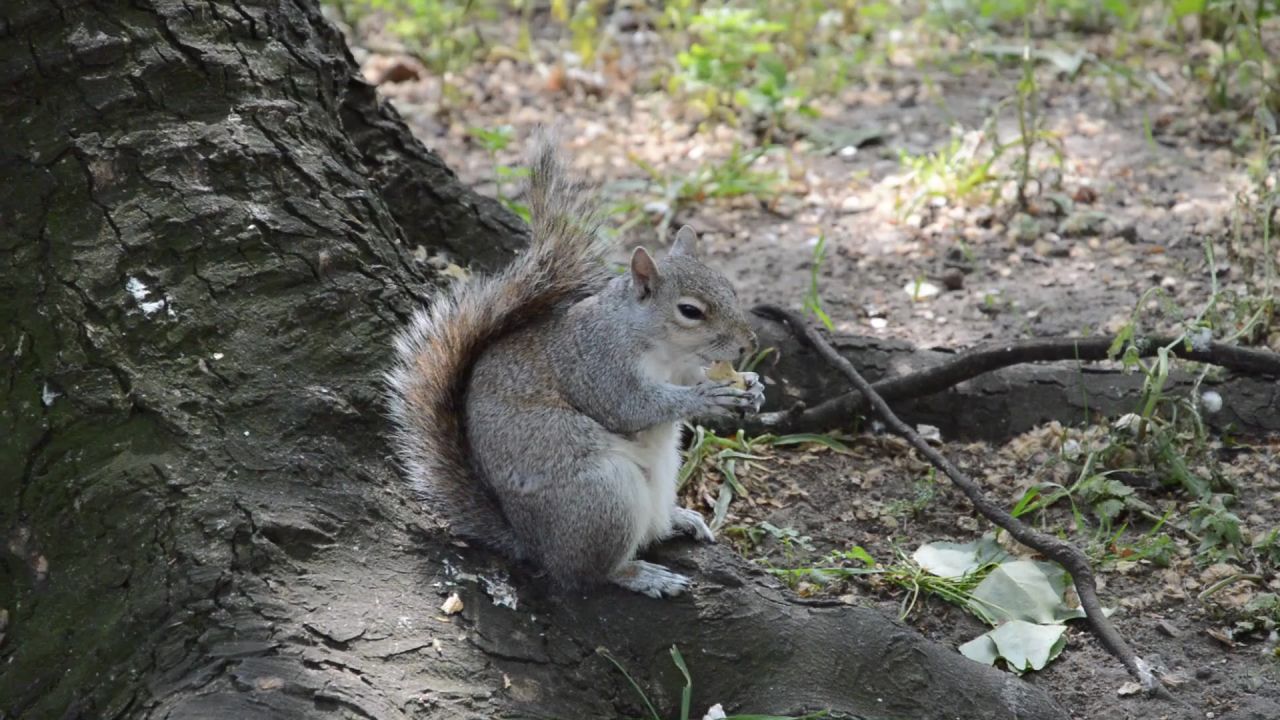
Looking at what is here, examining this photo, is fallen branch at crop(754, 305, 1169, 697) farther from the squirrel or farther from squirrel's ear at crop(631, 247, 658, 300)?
squirrel's ear at crop(631, 247, 658, 300)

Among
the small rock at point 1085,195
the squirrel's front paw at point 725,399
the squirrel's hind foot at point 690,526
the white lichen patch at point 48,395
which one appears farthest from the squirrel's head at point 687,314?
the small rock at point 1085,195

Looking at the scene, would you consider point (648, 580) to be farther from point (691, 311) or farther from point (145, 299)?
point (145, 299)

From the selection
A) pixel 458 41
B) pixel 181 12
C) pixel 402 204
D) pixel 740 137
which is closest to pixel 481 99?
pixel 458 41

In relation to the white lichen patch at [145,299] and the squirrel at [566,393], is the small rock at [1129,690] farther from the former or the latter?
the white lichen patch at [145,299]

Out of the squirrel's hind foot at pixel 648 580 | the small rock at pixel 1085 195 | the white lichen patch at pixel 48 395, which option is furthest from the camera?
the small rock at pixel 1085 195

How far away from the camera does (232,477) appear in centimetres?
209

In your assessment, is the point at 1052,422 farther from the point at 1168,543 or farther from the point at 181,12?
the point at 181,12

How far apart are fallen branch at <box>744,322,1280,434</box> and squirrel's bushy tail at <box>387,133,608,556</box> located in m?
0.89

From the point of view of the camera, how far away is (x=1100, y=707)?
7.43ft

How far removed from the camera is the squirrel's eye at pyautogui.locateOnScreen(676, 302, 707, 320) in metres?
2.49

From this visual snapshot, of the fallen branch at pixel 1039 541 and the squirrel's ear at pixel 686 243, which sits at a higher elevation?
the squirrel's ear at pixel 686 243

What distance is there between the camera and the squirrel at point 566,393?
7.50 feet

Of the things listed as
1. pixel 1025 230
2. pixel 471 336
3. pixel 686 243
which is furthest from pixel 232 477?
pixel 1025 230

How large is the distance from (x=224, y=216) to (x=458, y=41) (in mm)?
3465
